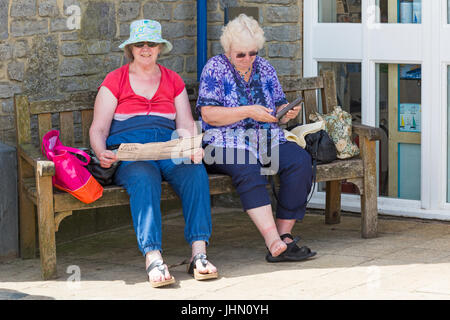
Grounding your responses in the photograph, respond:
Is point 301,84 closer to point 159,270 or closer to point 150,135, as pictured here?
point 150,135

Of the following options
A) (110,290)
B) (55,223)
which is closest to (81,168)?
(55,223)

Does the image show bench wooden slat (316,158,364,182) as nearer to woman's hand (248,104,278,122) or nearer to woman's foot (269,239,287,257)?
woman's hand (248,104,278,122)

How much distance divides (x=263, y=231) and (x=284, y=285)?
588 mm

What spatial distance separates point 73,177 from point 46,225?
30 centimetres

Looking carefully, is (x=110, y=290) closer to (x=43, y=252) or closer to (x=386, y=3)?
(x=43, y=252)

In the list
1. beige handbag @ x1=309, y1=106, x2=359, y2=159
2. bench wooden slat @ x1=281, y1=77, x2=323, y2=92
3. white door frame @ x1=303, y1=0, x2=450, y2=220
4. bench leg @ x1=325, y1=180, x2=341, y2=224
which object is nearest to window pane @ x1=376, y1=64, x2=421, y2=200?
white door frame @ x1=303, y1=0, x2=450, y2=220

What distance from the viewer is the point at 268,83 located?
5.54 metres

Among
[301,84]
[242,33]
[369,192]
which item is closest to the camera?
[242,33]

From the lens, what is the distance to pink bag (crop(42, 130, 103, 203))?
4797 mm

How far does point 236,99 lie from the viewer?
5.39m

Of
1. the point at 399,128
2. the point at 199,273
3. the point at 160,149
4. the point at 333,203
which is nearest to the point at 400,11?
the point at 399,128

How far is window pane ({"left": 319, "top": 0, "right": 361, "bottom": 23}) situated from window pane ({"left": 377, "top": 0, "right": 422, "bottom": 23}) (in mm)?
165

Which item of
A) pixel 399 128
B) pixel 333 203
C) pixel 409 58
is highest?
pixel 409 58

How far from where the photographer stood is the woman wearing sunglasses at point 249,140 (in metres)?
5.14
